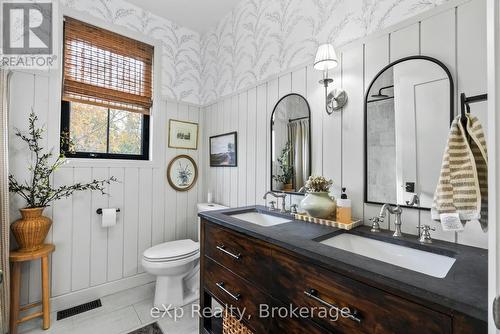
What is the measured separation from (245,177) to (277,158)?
444 millimetres

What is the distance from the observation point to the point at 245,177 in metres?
2.17

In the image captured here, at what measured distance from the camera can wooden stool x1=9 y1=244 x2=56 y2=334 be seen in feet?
5.29

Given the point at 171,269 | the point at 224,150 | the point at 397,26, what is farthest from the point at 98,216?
the point at 397,26

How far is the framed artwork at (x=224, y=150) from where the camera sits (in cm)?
228

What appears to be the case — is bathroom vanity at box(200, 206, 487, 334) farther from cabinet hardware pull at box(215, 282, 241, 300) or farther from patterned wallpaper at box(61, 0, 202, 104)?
patterned wallpaper at box(61, 0, 202, 104)

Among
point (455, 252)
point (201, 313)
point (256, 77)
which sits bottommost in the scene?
point (201, 313)

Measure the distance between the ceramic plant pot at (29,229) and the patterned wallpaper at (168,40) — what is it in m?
1.55

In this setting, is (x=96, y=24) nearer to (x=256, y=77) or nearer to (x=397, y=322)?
(x=256, y=77)

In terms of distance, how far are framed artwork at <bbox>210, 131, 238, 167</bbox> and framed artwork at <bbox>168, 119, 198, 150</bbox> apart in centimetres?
26

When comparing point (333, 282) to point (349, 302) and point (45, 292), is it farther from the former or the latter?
point (45, 292)

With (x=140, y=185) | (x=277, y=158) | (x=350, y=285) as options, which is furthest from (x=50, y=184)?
(x=350, y=285)

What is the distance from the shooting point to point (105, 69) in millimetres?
2211

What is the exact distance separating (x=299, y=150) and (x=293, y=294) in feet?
3.26

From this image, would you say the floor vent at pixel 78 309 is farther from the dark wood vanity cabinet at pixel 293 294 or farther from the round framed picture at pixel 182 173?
the round framed picture at pixel 182 173
